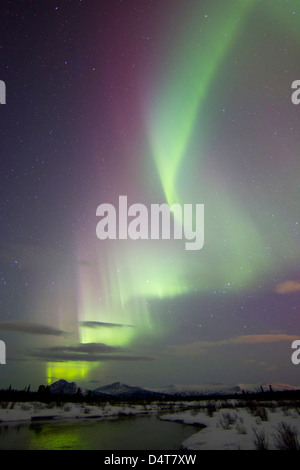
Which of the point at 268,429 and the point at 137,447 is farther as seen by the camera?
the point at 268,429

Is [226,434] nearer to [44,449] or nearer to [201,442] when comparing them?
[201,442]

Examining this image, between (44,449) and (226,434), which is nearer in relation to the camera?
(44,449)
